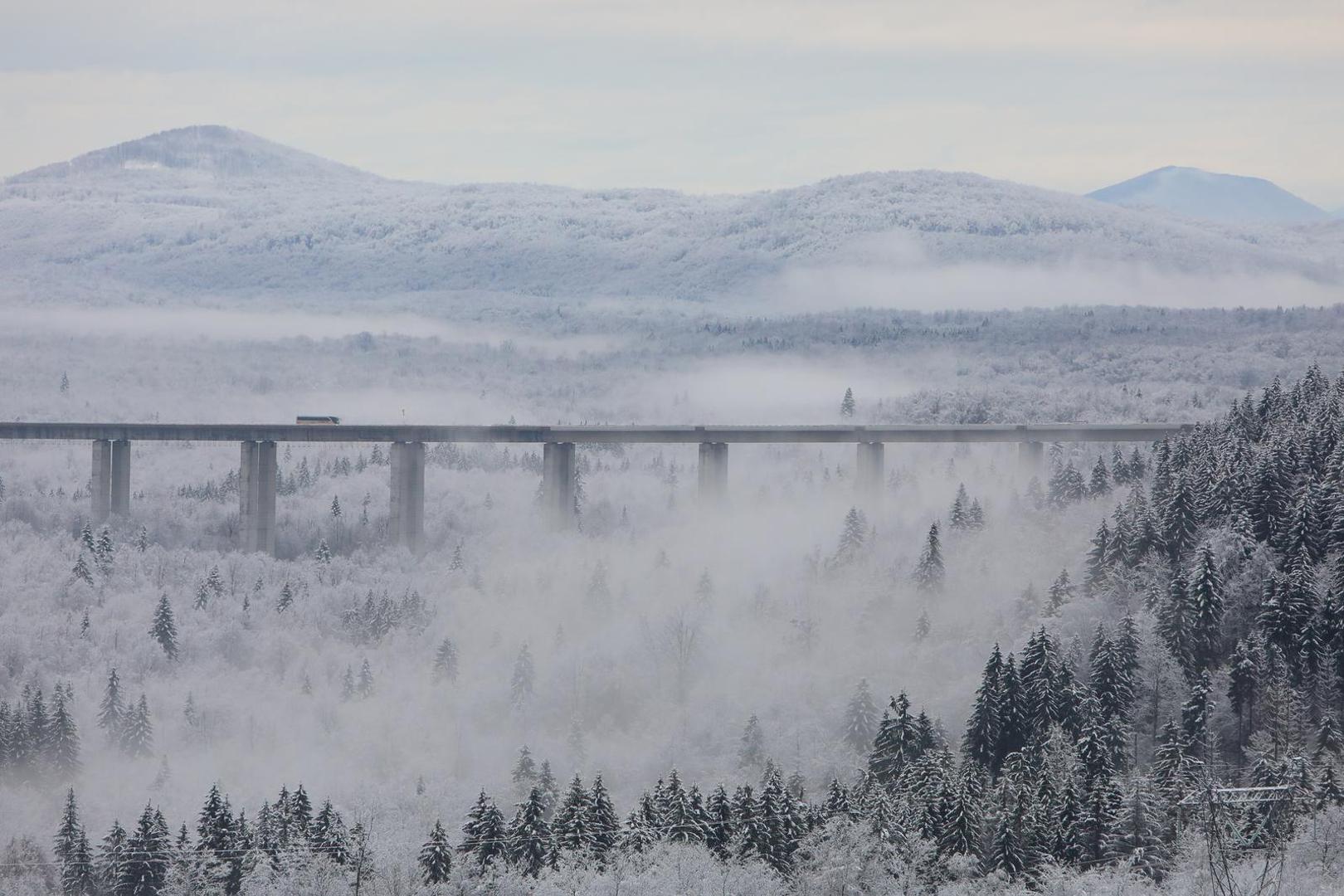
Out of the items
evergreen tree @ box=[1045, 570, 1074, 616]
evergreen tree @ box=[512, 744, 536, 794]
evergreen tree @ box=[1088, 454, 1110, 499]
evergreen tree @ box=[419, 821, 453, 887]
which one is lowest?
evergreen tree @ box=[512, 744, 536, 794]

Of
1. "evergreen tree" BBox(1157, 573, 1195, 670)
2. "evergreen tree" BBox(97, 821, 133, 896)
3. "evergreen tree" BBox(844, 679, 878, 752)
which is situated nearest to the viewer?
"evergreen tree" BBox(97, 821, 133, 896)

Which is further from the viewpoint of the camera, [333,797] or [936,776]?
[333,797]

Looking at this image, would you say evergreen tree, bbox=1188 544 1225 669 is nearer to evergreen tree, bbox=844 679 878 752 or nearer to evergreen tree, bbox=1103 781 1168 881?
evergreen tree, bbox=844 679 878 752

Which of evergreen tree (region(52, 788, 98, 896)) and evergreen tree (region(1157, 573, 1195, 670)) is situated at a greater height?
evergreen tree (region(1157, 573, 1195, 670))

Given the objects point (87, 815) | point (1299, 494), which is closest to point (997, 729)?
point (1299, 494)

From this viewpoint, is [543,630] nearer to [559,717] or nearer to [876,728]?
[559,717]

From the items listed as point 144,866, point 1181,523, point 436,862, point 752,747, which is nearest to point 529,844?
point 436,862

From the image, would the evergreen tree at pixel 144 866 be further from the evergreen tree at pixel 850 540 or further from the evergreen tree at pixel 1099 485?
the evergreen tree at pixel 1099 485

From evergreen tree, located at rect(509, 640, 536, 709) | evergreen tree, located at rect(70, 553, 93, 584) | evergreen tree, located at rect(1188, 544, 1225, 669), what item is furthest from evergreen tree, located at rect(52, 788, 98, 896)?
evergreen tree, located at rect(70, 553, 93, 584)

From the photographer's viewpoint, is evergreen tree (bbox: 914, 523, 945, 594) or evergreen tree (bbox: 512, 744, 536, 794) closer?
evergreen tree (bbox: 512, 744, 536, 794)
